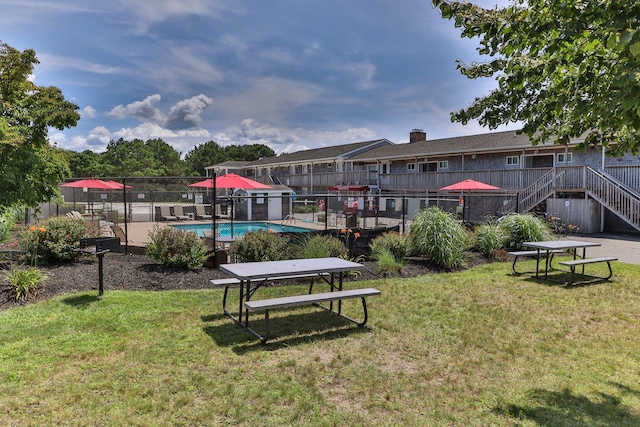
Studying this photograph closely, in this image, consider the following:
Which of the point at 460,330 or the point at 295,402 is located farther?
the point at 460,330

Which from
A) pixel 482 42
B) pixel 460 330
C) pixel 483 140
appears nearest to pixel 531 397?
pixel 460 330

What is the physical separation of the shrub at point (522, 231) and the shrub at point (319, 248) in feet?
19.2

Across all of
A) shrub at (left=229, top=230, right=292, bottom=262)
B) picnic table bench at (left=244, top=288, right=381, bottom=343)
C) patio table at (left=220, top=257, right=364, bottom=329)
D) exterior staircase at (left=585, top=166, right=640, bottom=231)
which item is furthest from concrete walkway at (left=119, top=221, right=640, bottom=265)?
picnic table bench at (left=244, top=288, right=381, bottom=343)

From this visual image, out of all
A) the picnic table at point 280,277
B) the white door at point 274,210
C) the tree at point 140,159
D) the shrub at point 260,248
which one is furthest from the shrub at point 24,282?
the tree at point 140,159

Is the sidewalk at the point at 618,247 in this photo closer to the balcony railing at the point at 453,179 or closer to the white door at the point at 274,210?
the balcony railing at the point at 453,179

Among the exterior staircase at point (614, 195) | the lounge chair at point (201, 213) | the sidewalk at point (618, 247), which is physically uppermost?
the exterior staircase at point (614, 195)

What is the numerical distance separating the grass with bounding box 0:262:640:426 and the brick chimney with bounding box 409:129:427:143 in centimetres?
3376

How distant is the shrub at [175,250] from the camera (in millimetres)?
8766

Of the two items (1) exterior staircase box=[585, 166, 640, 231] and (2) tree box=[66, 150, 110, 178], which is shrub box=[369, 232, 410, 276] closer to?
(1) exterior staircase box=[585, 166, 640, 231]

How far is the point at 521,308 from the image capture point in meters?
6.67

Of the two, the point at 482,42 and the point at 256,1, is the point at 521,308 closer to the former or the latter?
the point at 482,42

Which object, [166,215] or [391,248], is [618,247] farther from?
[166,215]

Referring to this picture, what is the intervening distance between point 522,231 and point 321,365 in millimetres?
10147

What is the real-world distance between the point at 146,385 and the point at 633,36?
180 inches
